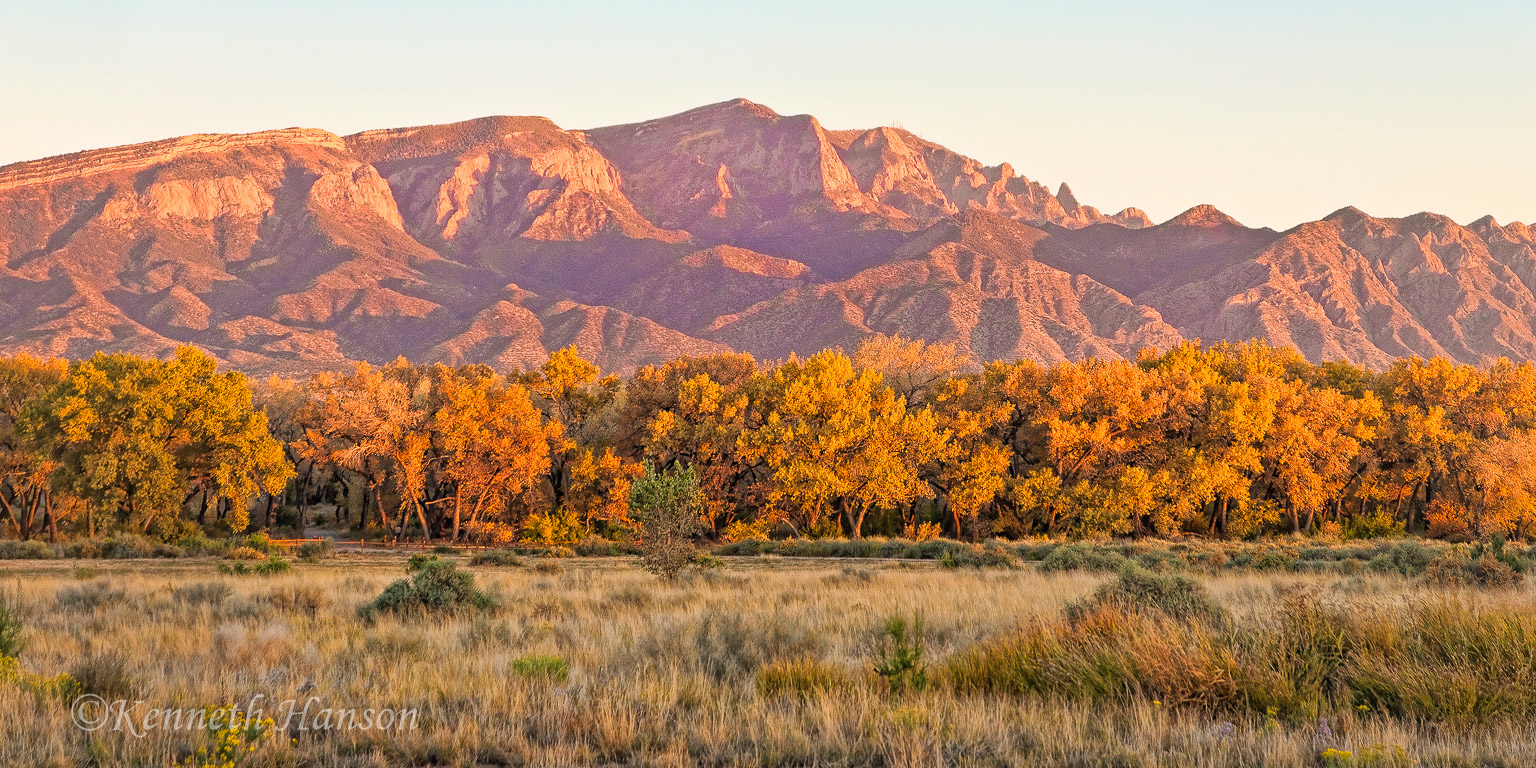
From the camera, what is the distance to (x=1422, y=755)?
728 centimetres

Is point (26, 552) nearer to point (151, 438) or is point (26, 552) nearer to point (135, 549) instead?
point (135, 549)

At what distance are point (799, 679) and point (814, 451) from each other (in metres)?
36.2

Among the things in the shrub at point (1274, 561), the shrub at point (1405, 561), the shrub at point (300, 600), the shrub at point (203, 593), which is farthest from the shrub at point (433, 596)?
the shrub at point (1274, 561)

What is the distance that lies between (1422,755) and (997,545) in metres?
29.9

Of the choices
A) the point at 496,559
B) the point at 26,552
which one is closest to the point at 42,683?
the point at 496,559

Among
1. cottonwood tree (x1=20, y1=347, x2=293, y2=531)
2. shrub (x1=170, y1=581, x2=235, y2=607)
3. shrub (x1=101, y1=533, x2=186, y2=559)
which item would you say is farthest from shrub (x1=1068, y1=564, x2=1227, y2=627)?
cottonwood tree (x1=20, y1=347, x2=293, y2=531)

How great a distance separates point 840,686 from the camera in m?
9.66

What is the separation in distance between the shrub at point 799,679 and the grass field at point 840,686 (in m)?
0.03

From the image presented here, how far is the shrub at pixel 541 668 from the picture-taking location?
10.4 metres

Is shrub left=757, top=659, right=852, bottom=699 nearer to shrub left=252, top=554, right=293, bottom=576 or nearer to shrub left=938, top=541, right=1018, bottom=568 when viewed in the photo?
shrub left=938, top=541, right=1018, bottom=568

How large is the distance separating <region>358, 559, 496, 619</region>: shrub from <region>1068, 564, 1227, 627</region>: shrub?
9.96m

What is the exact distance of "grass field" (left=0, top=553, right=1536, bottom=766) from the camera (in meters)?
7.67

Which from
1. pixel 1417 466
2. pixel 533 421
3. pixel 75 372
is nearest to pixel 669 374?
pixel 533 421

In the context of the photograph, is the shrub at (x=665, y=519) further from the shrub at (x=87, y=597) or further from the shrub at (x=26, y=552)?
the shrub at (x=26, y=552)
